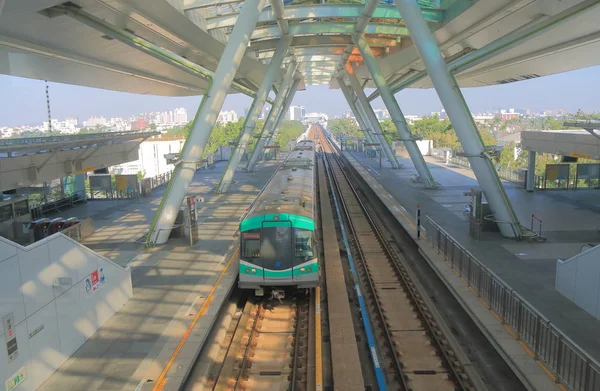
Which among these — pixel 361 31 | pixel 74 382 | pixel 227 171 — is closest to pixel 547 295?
pixel 74 382

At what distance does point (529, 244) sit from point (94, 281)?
1312 centimetres

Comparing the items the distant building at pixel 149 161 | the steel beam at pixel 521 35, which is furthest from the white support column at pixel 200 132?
the distant building at pixel 149 161

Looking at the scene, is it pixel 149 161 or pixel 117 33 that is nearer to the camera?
pixel 117 33

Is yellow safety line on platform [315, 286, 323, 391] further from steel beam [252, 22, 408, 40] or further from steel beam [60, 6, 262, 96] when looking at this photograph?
steel beam [252, 22, 408, 40]

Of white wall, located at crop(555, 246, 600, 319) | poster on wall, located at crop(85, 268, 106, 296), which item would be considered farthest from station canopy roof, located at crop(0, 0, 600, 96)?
poster on wall, located at crop(85, 268, 106, 296)

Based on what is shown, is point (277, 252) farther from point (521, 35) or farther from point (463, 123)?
point (521, 35)

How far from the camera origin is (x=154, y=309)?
1109 centimetres

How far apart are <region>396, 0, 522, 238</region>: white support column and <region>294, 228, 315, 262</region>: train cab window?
8522 mm

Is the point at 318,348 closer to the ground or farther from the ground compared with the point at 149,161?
closer to the ground

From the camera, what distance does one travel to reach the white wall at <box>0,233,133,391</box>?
24.2 ft

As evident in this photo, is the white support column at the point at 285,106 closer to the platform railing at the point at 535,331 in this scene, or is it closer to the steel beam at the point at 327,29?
the steel beam at the point at 327,29

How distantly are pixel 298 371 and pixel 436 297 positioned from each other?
5.14 metres

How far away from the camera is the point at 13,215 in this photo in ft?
57.7

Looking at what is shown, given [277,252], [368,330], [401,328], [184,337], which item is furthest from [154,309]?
[401,328]
